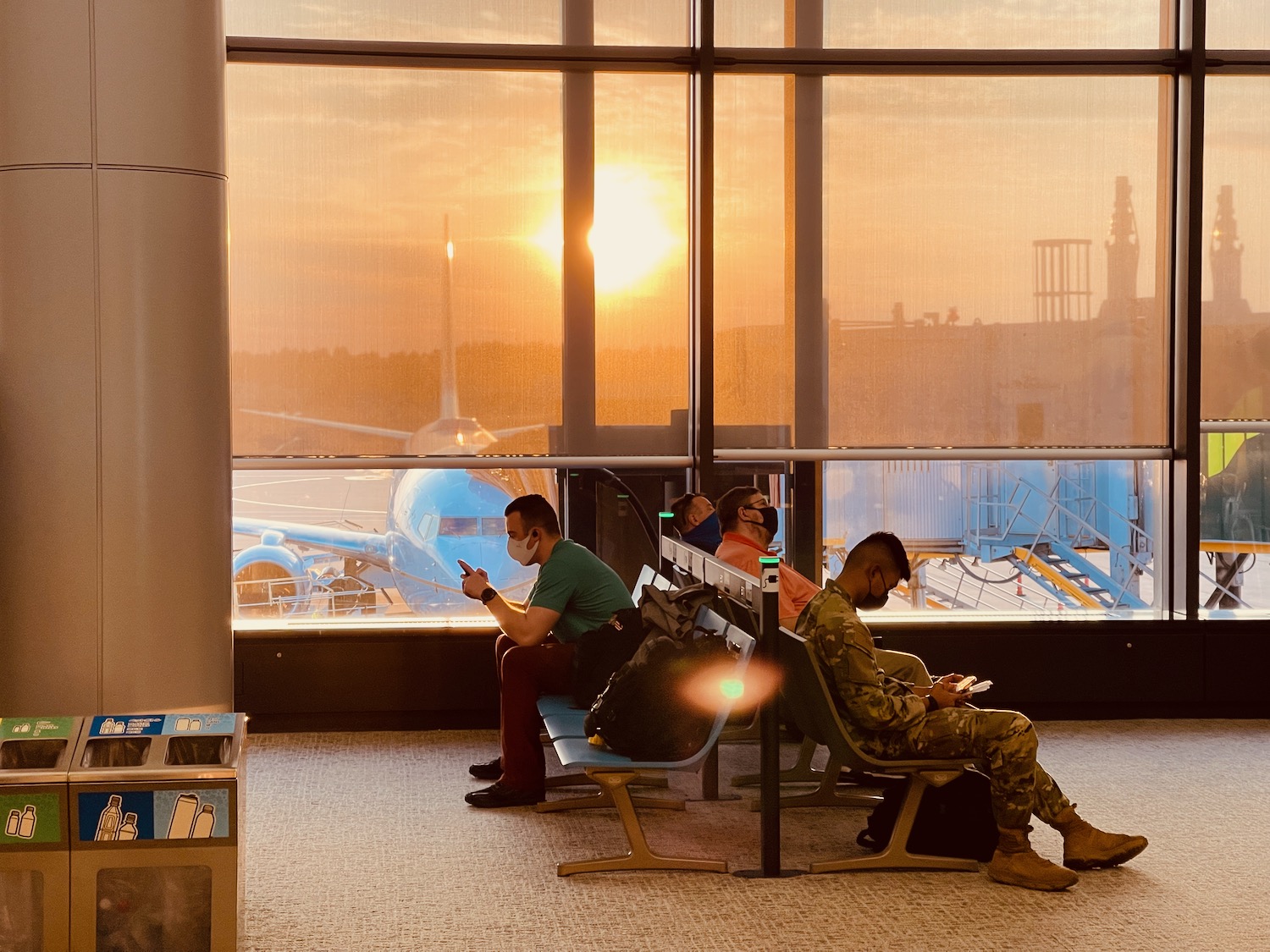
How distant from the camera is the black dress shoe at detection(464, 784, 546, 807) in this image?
504cm

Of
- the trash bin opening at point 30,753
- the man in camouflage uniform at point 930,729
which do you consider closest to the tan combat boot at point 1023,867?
the man in camouflage uniform at point 930,729

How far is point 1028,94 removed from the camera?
6.83 meters

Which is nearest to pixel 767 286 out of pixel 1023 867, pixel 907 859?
pixel 907 859

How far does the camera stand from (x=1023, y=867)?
417 centimetres

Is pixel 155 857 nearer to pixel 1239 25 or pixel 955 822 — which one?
pixel 955 822

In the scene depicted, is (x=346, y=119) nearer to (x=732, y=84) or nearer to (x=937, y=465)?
(x=732, y=84)

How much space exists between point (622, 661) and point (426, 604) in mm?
2078

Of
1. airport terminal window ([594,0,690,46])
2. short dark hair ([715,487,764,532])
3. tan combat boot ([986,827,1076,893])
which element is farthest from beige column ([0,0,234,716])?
airport terminal window ([594,0,690,46])

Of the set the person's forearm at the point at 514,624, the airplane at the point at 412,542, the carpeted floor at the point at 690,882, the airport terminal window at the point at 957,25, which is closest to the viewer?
the carpeted floor at the point at 690,882

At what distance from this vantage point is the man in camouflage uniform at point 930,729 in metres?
4.16

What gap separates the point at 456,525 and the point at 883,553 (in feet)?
9.68

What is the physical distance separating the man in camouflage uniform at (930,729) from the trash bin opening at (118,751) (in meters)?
2.04

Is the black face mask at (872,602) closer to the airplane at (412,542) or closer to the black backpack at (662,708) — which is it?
the black backpack at (662,708)

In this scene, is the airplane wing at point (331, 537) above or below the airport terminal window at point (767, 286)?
below
